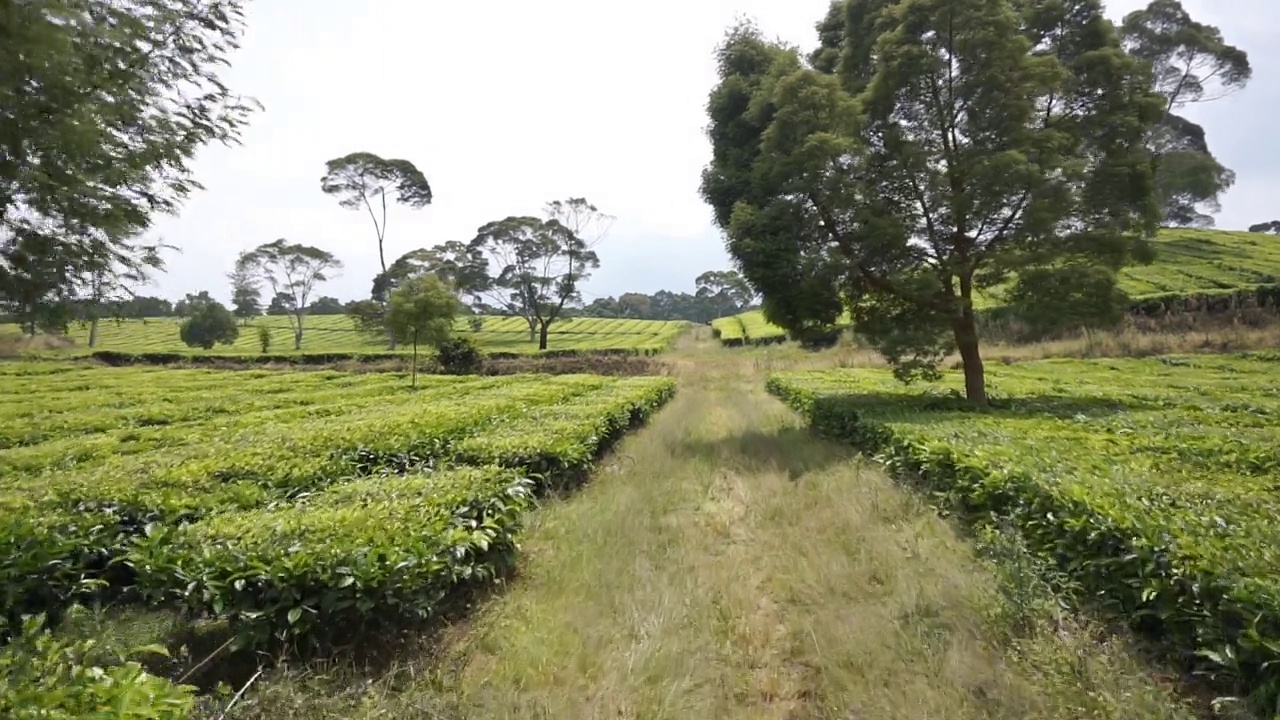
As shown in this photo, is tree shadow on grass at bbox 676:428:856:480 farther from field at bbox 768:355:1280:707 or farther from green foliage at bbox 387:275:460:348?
green foliage at bbox 387:275:460:348

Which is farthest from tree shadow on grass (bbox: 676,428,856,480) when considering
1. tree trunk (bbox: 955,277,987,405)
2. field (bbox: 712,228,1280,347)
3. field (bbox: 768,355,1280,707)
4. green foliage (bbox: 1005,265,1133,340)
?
field (bbox: 712,228,1280,347)

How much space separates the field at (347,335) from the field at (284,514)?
46982 millimetres

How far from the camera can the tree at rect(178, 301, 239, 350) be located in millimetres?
57938

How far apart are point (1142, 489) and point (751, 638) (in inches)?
130

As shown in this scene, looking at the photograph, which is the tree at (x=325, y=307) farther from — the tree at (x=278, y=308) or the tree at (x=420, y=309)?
the tree at (x=420, y=309)

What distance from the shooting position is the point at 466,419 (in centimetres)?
1083

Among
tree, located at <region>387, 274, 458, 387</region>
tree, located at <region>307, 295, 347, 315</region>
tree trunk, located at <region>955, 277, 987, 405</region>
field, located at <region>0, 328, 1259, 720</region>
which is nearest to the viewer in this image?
field, located at <region>0, 328, 1259, 720</region>

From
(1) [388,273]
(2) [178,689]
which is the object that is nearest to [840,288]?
(2) [178,689]

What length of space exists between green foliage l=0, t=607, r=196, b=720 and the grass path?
34.8 inches

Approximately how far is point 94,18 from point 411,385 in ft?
59.7

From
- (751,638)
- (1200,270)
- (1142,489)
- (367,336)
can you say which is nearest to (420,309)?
(751,638)

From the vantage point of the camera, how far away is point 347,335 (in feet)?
233

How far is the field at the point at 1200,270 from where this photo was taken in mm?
29500

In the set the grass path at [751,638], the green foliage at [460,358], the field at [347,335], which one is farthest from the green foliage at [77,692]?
the field at [347,335]
